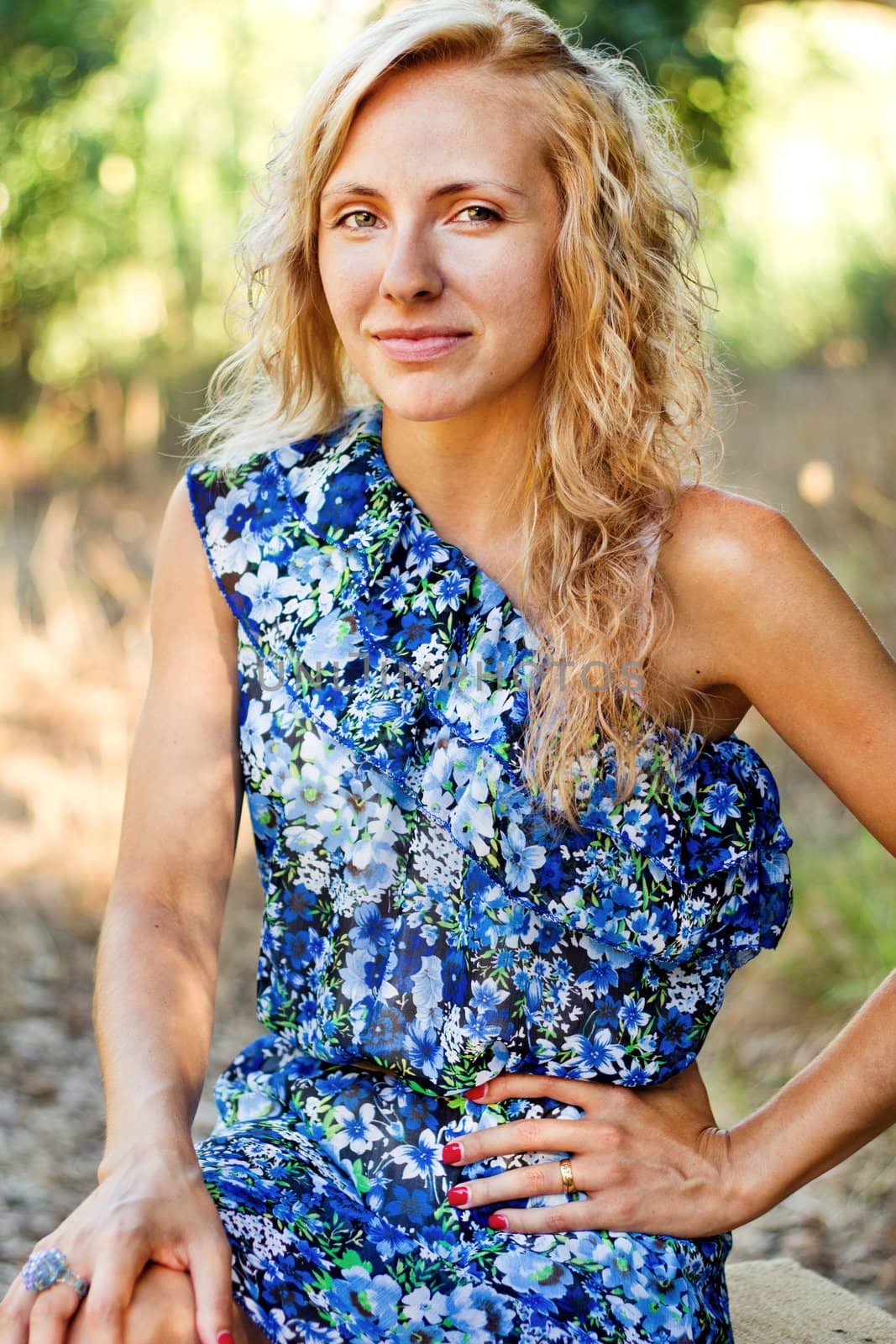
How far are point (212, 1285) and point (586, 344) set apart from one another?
1087mm

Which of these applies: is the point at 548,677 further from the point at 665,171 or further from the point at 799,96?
the point at 799,96

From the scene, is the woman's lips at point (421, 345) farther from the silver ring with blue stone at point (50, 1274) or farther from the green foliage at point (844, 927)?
the green foliage at point (844, 927)

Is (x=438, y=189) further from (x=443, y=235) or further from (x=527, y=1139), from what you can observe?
(x=527, y=1139)


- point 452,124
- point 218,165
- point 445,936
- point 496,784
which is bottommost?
point 445,936

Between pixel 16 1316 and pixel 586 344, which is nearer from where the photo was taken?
pixel 16 1316

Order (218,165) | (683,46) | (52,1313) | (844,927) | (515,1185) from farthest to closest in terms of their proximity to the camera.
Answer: (218,165)
(683,46)
(844,927)
(515,1185)
(52,1313)

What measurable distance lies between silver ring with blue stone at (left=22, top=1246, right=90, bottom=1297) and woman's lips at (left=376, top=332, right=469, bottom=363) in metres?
0.97

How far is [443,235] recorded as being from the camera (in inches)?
62.5

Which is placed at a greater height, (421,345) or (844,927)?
(421,345)

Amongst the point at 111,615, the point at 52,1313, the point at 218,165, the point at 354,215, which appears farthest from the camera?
the point at 218,165

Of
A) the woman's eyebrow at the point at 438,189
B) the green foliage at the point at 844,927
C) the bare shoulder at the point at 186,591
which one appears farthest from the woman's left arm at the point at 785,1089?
the green foliage at the point at 844,927

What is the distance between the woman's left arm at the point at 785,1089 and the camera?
5.10 feet

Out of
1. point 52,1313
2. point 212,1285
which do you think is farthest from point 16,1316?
point 212,1285

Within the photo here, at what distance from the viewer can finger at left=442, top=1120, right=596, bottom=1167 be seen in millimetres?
1551
